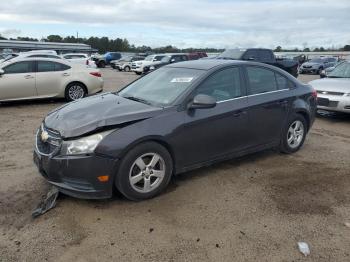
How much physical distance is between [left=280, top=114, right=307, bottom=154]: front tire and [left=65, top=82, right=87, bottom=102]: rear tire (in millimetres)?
7803

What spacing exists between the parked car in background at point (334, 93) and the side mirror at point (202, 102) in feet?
18.0

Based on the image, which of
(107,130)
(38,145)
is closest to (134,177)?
(107,130)

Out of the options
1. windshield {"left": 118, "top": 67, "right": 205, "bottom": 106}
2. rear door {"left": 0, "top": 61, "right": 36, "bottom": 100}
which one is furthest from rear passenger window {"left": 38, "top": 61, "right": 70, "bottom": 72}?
windshield {"left": 118, "top": 67, "right": 205, "bottom": 106}

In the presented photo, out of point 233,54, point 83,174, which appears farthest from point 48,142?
point 233,54

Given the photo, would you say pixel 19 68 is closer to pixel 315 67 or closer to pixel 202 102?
pixel 202 102

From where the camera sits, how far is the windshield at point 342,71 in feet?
33.8

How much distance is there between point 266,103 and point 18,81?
8.20m

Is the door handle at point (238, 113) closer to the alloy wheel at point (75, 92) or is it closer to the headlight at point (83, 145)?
the headlight at point (83, 145)

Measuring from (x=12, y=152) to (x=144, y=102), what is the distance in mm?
2805

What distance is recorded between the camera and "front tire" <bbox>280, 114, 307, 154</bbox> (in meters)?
6.19

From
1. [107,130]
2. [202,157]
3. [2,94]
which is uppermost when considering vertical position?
[107,130]

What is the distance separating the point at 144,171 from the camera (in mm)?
4414

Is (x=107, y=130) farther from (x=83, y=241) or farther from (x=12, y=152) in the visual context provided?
(x=12, y=152)

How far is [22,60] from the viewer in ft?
37.5
